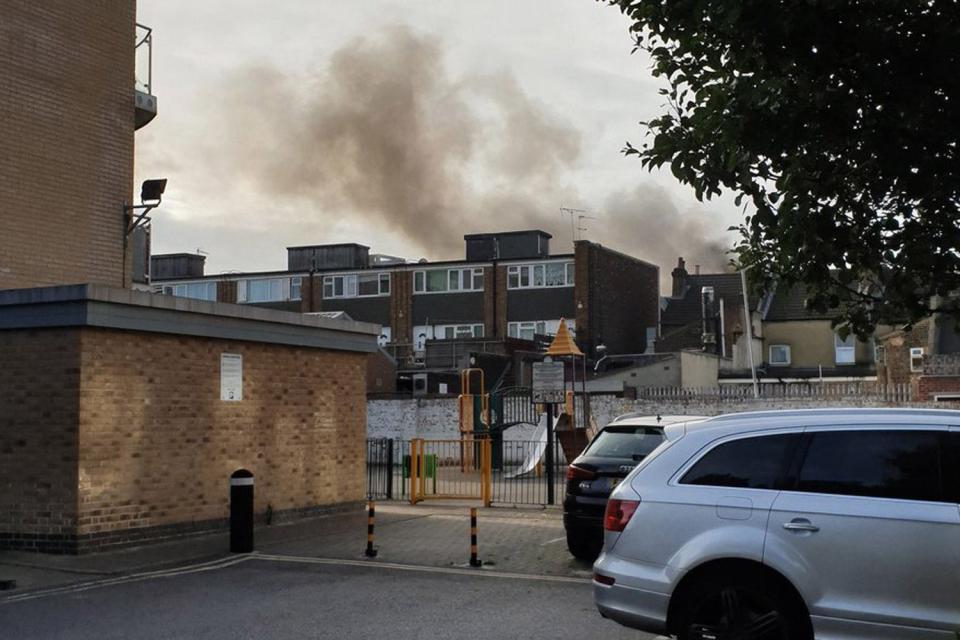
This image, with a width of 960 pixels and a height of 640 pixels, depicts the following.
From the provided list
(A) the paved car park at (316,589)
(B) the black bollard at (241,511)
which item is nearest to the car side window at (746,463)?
(A) the paved car park at (316,589)

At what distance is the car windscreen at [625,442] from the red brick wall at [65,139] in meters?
9.89

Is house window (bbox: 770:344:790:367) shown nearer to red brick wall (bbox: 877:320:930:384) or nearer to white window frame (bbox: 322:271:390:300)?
red brick wall (bbox: 877:320:930:384)

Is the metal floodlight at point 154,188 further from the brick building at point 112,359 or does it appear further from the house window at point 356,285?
the house window at point 356,285

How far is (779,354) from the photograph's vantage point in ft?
199

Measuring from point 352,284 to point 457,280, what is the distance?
6751 mm

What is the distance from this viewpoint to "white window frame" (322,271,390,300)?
6300 centimetres

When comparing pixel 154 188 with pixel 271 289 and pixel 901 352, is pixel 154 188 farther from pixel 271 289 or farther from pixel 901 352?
pixel 271 289

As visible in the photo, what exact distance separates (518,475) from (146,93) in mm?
13207

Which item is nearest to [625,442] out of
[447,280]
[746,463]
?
[746,463]

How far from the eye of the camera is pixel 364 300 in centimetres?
6328

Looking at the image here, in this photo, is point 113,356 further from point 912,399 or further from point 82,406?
point 912,399

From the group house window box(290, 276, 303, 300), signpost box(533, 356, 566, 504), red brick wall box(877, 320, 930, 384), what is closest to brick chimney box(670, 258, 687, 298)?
house window box(290, 276, 303, 300)

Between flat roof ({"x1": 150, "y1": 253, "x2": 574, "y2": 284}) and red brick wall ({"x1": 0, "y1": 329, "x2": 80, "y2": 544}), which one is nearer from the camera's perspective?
red brick wall ({"x1": 0, "y1": 329, "x2": 80, "y2": 544})

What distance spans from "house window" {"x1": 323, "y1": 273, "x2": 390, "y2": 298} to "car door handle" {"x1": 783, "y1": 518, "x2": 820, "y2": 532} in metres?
56.5
